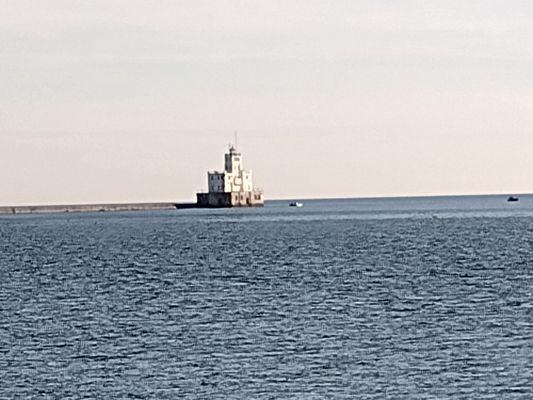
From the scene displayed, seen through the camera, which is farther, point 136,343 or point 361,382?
point 136,343

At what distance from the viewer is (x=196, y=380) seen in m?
32.2

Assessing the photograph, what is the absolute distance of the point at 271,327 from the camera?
1629 inches

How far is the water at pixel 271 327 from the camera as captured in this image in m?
31.5

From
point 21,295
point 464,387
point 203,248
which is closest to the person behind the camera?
point 464,387

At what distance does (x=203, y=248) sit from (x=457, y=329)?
55448mm

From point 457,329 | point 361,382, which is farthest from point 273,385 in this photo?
point 457,329

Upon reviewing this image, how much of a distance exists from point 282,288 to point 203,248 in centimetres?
3895

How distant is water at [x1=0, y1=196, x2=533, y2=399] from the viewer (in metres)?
31.5

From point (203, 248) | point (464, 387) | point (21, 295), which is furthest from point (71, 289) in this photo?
point (203, 248)

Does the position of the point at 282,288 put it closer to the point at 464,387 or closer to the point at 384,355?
the point at 384,355

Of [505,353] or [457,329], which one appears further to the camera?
[457,329]

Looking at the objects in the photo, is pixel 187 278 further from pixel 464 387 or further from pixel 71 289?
pixel 464 387

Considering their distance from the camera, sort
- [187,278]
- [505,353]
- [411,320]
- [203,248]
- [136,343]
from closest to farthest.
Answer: [505,353]
[136,343]
[411,320]
[187,278]
[203,248]

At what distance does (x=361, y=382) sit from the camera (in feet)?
103
